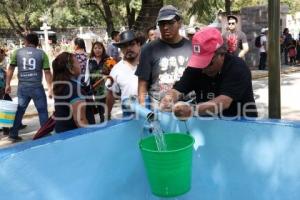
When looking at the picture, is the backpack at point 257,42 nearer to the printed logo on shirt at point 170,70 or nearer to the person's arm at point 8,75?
the person's arm at point 8,75

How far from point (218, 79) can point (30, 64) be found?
4.04 metres

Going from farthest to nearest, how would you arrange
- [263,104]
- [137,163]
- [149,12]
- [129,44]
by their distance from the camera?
[149,12], [263,104], [129,44], [137,163]

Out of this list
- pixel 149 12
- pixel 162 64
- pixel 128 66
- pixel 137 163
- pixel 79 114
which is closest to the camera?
pixel 137 163

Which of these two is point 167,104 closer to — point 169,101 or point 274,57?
point 169,101

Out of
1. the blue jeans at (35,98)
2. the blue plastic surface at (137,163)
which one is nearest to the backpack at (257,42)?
the blue jeans at (35,98)

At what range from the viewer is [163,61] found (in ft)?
12.5

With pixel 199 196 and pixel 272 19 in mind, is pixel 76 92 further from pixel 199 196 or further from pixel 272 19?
pixel 272 19

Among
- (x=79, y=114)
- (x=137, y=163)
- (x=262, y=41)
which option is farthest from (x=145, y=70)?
(x=262, y=41)

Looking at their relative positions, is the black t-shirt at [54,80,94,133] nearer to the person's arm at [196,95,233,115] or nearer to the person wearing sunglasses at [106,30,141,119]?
the person wearing sunglasses at [106,30,141,119]

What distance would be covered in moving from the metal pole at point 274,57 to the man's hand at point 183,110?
0.85 m

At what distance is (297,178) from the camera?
2557 mm

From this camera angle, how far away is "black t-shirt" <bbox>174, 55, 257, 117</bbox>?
277cm

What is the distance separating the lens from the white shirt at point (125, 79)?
15.0 feet

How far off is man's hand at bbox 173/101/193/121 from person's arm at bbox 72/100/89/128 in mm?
1187
